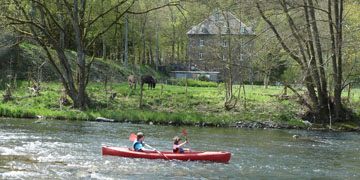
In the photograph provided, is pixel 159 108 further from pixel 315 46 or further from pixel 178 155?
pixel 178 155

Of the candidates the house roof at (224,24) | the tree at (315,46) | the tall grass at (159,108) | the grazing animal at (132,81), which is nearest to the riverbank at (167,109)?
the tall grass at (159,108)

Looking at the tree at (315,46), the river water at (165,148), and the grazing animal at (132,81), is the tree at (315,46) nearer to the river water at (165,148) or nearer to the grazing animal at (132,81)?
the river water at (165,148)

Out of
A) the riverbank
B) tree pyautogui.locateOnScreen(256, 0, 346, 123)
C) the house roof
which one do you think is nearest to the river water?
the riverbank

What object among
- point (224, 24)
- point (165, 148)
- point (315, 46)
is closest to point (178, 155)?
point (165, 148)

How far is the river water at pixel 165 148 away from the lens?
9789 mm

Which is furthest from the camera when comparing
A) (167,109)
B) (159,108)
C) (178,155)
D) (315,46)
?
(159,108)

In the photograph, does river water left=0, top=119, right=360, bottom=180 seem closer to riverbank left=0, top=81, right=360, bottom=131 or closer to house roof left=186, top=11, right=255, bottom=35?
riverbank left=0, top=81, right=360, bottom=131

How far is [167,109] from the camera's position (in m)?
21.8

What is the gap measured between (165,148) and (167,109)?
28.8 ft

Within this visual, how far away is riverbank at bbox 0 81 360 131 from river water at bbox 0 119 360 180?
1265 mm

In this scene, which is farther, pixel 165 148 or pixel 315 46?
pixel 315 46

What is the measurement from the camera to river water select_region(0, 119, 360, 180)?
32.1 feet

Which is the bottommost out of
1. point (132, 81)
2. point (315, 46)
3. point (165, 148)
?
→ point (165, 148)

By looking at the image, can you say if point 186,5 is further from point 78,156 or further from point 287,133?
point 78,156
